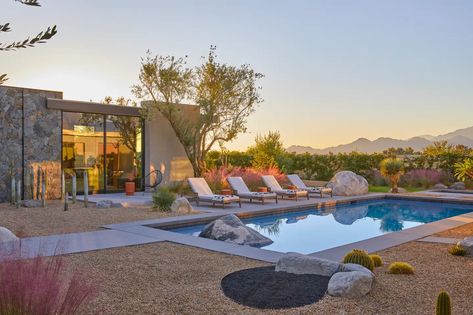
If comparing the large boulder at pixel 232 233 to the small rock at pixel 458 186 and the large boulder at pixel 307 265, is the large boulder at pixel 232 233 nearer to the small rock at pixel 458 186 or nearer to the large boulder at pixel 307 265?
the large boulder at pixel 307 265

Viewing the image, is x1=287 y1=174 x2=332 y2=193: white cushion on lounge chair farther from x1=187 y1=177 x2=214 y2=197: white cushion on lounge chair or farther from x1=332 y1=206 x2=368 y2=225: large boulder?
x1=187 y1=177 x2=214 y2=197: white cushion on lounge chair

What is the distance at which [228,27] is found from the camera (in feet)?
50.0

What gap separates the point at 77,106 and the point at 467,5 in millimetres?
12531

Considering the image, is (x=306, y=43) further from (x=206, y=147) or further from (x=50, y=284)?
(x=50, y=284)

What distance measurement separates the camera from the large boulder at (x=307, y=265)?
5102 millimetres

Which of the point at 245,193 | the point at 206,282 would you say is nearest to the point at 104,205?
the point at 245,193

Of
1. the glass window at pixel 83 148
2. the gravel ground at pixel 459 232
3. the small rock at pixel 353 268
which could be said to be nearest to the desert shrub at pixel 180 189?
the glass window at pixel 83 148

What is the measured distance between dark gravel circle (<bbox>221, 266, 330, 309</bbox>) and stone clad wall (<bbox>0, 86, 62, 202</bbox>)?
32.8 feet

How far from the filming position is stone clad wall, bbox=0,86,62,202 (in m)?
13.2

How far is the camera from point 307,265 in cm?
529

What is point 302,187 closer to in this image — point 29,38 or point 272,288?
point 272,288

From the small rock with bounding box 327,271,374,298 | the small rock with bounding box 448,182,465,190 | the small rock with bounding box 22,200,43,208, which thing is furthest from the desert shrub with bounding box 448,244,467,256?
the small rock with bounding box 448,182,465,190

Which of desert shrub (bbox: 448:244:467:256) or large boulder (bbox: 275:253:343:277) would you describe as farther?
desert shrub (bbox: 448:244:467:256)

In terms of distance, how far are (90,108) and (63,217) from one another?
5.68 m
